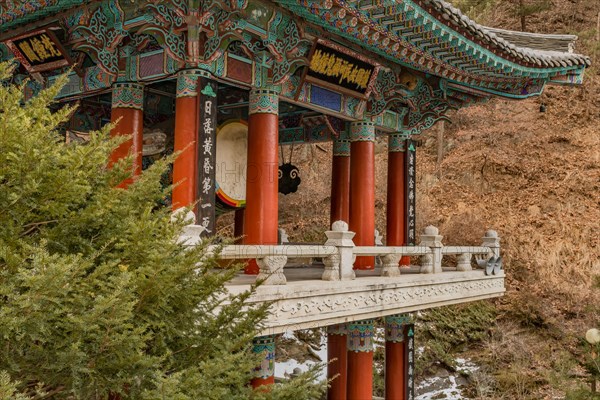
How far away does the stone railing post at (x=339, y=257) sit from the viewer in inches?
271

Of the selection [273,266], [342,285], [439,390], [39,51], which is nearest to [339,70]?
[342,285]

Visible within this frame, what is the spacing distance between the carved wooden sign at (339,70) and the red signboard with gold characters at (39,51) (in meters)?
3.60

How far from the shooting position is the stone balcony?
5.81 metres

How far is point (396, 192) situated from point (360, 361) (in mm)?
3749

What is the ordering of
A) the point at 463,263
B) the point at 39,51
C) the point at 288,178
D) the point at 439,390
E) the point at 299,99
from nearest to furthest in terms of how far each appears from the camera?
the point at 39,51 → the point at 299,99 → the point at 463,263 → the point at 288,178 → the point at 439,390

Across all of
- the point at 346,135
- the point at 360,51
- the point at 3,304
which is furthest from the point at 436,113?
the point at 3,304

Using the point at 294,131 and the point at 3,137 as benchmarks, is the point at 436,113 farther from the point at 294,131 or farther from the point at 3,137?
the point at 3,137

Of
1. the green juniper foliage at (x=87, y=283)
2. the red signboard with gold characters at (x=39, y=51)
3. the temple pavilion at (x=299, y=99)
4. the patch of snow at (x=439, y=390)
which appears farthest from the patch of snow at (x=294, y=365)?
the green juniper foliage at (x=87, y=283)

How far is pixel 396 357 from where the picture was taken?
11.0 metres

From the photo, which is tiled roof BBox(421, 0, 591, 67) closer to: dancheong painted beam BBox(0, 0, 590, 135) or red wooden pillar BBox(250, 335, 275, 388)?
dancheong painted beam BBox(0, 0, 590, 135)

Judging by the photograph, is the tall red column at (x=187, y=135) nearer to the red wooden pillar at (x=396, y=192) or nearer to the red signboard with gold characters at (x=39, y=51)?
the red signboard with gold characters at (x=39, y=51)

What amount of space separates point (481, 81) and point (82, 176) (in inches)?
359

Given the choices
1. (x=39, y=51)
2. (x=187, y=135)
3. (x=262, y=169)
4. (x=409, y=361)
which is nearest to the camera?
(x=187, y=135)

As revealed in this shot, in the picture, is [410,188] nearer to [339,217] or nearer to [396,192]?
A: [396,192]
